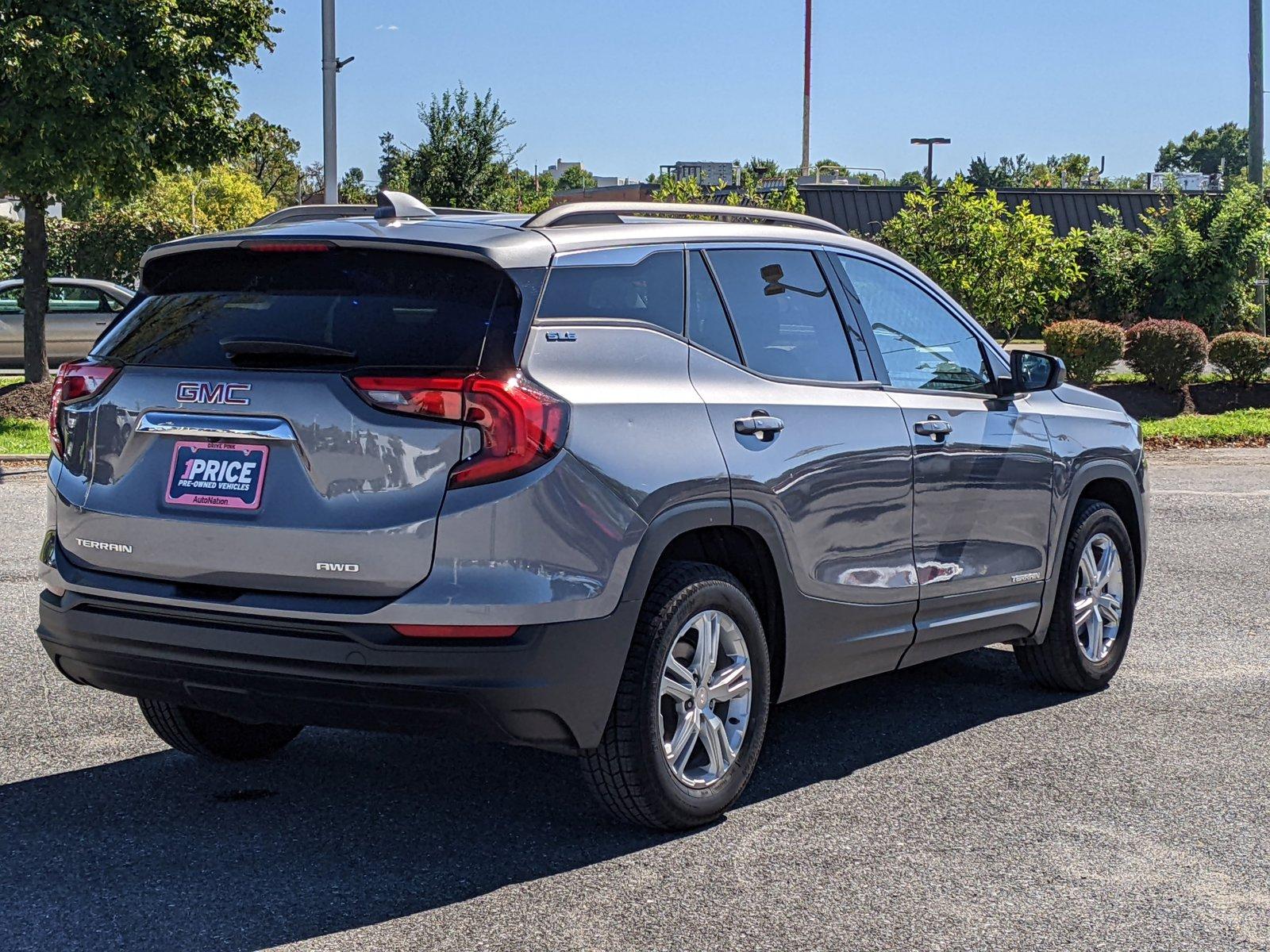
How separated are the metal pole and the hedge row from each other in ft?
33.7

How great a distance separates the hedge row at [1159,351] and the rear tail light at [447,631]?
1909 centimetres

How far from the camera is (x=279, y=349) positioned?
4.55 meters

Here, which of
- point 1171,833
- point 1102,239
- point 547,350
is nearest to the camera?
point 547,350

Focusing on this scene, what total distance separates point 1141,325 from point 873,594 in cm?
1775

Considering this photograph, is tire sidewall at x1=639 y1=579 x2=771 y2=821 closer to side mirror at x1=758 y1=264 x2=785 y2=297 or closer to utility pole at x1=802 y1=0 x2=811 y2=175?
side mirror at x1=758 y1=264 x2=785 y2=297

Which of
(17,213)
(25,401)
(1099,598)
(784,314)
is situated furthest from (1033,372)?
(17,213)

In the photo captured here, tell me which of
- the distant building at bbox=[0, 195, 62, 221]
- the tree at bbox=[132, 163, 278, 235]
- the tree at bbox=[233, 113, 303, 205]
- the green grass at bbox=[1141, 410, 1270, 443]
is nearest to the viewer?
the green grass at bbox=[1141, 410, 1270, 443]

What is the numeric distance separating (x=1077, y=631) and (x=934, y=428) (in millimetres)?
1486

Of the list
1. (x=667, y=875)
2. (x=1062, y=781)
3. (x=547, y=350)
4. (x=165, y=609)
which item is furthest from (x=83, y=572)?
(x=1062, y=781)

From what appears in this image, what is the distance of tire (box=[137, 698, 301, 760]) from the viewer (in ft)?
18.1

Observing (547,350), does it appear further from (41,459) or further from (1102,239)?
(1102,239)

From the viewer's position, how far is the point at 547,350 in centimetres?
454

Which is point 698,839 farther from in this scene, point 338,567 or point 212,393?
point 212,393

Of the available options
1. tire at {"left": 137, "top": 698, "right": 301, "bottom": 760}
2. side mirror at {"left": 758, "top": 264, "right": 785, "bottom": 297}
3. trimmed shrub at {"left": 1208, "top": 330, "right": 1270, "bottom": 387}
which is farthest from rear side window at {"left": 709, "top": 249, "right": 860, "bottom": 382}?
trimmed shrub at {"left": 1208, "top": 330, "right": 1270, "bottom": 387}
